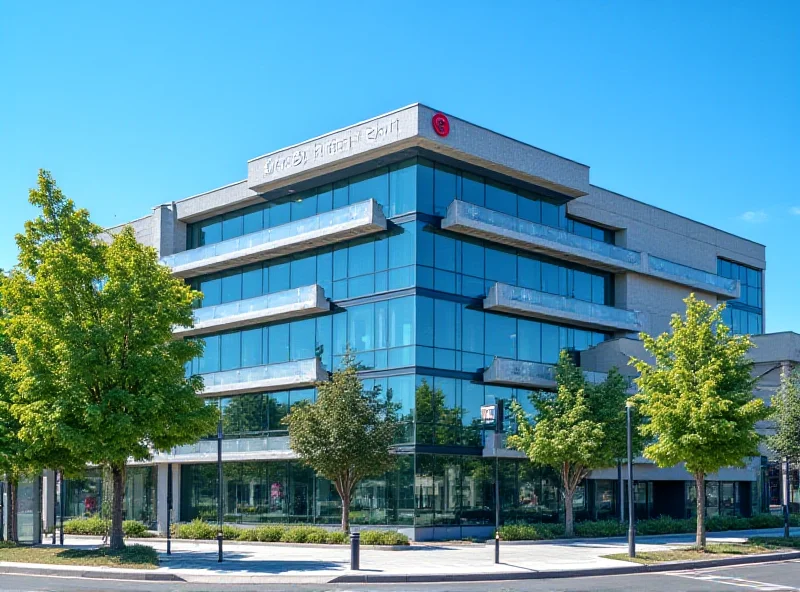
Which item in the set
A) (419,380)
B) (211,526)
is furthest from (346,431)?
(211,526)

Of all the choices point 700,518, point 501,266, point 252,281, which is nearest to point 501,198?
point 501,266

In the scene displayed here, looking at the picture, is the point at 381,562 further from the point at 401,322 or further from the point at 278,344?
the point at 278,344

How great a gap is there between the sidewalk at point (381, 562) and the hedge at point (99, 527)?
2.72 meters

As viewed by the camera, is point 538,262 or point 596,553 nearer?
point 596,553

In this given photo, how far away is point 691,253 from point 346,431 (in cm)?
2620

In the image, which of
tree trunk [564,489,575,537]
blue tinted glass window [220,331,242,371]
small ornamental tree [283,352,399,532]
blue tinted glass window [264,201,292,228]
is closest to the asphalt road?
small ornamental tree [283,352,399,532]

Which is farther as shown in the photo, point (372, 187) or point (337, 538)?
point (372, 187)

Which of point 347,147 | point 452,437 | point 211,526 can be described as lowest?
point 211,526

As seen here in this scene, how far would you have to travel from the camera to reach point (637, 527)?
130 feet

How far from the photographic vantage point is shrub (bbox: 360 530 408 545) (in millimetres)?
33625

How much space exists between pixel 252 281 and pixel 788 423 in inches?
977

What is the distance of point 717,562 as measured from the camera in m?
28.6

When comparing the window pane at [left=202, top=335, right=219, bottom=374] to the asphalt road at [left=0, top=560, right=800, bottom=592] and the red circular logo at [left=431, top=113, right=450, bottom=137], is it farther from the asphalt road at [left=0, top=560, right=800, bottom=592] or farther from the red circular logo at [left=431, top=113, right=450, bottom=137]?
the asphalt road at [left=0, top=560, right=800, bottom=592]

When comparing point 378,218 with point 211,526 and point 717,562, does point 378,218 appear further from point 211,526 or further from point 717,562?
point 717,562
